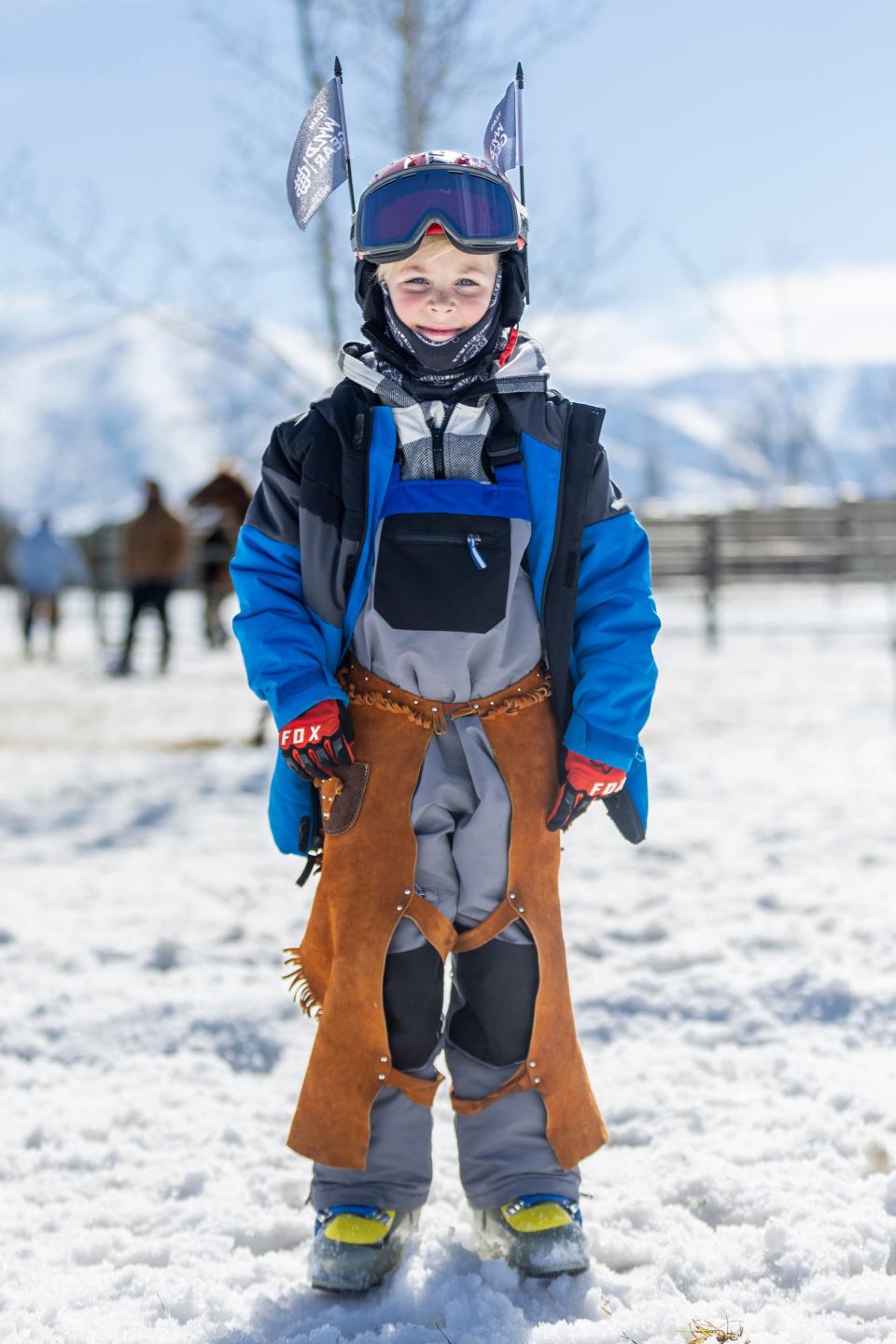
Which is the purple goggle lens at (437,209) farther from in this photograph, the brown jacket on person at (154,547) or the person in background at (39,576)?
the person in background at (39,576)

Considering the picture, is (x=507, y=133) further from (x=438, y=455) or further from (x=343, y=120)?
(x=438, y=455)

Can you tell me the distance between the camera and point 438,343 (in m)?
2.20

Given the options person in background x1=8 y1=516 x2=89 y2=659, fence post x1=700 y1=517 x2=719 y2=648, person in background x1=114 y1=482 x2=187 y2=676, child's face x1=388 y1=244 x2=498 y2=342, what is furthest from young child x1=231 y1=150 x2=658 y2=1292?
person in background x1=8 y1=516 x2=89 y2=659

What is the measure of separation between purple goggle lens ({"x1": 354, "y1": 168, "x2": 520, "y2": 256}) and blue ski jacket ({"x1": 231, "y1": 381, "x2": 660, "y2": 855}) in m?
0.27

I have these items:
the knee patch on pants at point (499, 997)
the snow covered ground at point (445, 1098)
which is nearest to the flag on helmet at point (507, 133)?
the knee patch on pants at point (499, 997)

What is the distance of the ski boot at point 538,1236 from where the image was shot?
83.6 inches

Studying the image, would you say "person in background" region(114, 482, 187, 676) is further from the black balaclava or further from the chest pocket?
the chest pocket

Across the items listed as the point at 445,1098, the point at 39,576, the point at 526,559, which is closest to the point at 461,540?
the point at 526,559

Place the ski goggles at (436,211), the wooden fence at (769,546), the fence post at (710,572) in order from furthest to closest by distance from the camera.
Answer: the wooden fence at (769,546) < the fence post at (710,572) < the ski goggles at (436,211)

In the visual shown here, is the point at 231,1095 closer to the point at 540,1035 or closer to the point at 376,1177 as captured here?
the point at 376,1177

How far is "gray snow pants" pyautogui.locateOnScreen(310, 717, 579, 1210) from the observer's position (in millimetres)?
2154

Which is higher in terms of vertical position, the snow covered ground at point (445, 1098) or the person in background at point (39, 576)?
the person in background at point (39, 576)

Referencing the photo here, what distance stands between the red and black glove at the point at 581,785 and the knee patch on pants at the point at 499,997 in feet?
0.76

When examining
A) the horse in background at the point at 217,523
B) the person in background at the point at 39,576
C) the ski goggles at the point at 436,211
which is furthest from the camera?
the person in background at the point at 39,576
